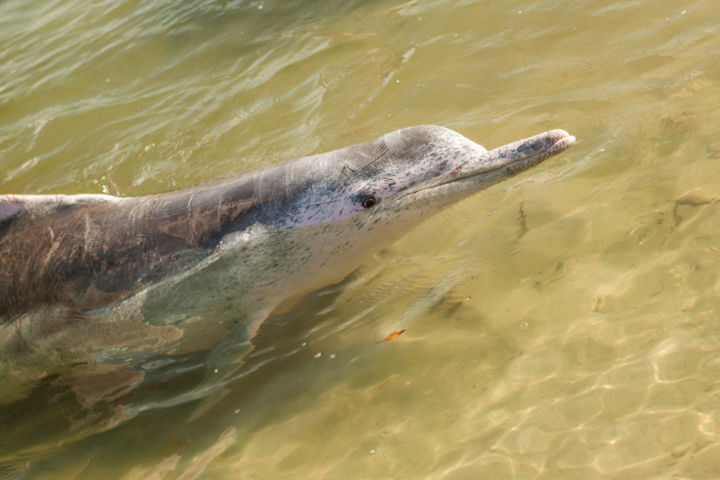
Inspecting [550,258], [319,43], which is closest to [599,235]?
[550,258]

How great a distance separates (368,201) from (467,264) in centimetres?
93

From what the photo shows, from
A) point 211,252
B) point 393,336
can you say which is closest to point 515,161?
point 393,336

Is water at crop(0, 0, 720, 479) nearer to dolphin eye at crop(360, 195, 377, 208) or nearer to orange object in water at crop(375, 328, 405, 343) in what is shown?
orange object in water at crop(375, 328, 405, 343)

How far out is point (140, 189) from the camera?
8445 mm

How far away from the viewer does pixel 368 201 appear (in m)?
5.46

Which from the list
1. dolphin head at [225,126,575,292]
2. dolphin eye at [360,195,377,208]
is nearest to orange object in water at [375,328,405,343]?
dolphin head at [225,126,575,292]

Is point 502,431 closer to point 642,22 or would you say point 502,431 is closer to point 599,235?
point 599,235

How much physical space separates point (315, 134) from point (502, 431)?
522 cm

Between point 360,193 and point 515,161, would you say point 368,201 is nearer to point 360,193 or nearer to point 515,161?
point 360,193

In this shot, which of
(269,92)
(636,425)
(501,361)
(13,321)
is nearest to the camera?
(636,425)

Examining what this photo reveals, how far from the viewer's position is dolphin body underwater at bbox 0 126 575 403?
549 cm

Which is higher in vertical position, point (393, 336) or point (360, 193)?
point (360, 193)

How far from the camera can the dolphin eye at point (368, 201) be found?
215 inches

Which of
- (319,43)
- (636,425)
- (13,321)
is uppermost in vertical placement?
(319,43)
